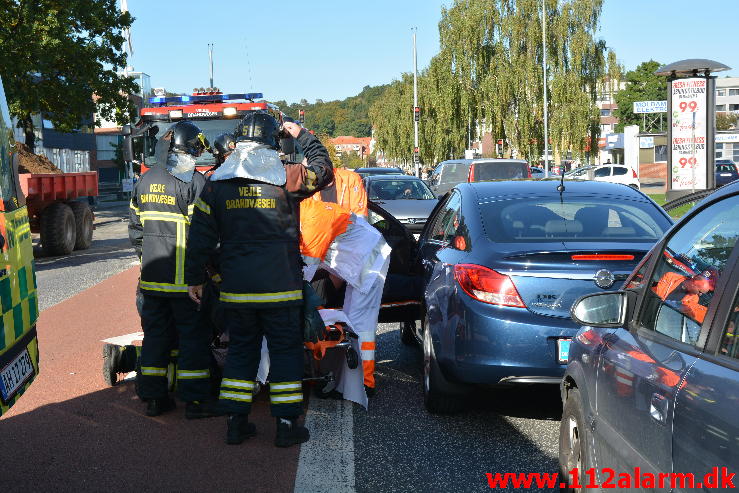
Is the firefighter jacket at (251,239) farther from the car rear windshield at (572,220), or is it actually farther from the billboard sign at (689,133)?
the billboard sign at (689,133)

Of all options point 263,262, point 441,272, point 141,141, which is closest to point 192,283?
point 263,262

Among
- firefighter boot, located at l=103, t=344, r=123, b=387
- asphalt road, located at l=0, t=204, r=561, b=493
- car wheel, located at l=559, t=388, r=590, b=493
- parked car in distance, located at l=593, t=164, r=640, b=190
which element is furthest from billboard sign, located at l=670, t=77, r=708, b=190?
parked car in distance, located at l=593, t=164, r=640, b=190

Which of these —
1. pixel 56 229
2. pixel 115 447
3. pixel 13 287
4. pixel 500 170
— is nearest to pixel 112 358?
pixel 115 447

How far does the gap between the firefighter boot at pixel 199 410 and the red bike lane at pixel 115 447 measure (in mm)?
42

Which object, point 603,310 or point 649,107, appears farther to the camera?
point 649,107

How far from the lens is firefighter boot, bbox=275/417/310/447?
5180 millimetres

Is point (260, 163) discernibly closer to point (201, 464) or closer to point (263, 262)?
point (263, 262)

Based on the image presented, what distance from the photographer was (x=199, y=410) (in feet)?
19.4

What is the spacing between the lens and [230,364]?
5230 mm

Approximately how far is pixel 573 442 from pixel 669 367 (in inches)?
49.7

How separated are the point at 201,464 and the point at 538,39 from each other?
43.4m

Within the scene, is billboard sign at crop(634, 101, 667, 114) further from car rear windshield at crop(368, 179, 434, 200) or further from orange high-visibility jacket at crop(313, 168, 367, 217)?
orange high-visibility jacket at crop(313, 168, 367, 217)

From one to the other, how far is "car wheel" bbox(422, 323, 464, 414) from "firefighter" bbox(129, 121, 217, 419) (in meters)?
1.41

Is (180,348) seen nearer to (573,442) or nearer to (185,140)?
(185,140)
